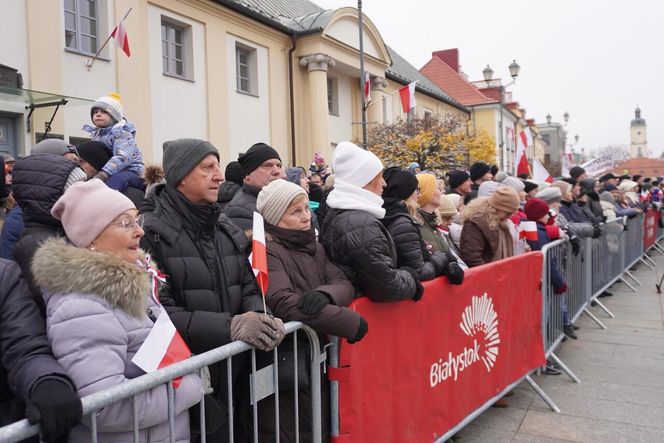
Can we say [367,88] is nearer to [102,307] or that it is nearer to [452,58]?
[102,307]

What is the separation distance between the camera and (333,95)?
22.5 m

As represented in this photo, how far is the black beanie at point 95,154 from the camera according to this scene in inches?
185

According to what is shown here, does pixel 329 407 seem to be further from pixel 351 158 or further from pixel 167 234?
pixel 351 158

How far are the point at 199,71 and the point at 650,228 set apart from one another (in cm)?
1279

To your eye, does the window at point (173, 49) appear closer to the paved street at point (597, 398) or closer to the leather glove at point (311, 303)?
the paved street at point (597, 398)

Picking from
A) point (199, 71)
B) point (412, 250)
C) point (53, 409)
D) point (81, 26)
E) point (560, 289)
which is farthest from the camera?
point (199, 71)

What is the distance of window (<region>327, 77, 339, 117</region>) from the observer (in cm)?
2233

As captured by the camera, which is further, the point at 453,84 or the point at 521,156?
the point at 453,84

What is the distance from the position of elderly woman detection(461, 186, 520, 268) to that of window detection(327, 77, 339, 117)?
17742 millimetres

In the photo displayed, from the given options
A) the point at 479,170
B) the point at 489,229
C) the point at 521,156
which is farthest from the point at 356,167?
the point at 521,156

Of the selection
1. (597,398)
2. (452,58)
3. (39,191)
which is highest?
(452,58)

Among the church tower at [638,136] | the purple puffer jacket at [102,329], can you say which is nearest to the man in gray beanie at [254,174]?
the purple puffer jacket at [102,329]

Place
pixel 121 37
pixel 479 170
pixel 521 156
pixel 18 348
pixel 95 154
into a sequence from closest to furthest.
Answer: pixel 18 348, pixel 95 154, pixel 479 170, pixel 521 156, pixel 121 37

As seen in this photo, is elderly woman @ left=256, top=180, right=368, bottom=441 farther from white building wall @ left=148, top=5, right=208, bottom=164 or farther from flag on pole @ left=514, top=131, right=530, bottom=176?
white building wall @ left=148, top=5, right=208, bottom=164
